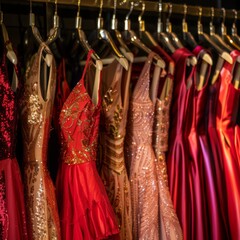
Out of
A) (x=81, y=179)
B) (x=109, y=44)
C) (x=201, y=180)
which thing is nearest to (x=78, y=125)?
(x=81, y=179)

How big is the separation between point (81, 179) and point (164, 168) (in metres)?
0.23

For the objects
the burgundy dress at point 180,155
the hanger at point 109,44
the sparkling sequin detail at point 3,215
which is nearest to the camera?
the sparkling sequin detail at point 3,215

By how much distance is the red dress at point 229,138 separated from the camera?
105 centimetres

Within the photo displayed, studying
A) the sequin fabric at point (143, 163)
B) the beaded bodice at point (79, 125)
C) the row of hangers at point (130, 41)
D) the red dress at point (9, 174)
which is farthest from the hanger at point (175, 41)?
the red dress at point (9, 174)

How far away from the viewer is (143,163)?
987 millimetres

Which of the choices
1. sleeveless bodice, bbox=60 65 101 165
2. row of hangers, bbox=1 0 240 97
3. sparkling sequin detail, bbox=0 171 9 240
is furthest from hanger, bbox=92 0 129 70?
sparkling sequin detail, bbox=0 171 9 240

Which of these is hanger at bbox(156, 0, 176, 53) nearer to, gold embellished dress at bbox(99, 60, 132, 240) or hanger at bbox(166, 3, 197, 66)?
hanger at bbox(166, 3, 197, 66)

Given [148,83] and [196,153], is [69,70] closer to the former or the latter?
[148,83]

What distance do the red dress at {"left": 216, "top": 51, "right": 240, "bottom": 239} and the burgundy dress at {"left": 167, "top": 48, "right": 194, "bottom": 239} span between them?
0.31ft

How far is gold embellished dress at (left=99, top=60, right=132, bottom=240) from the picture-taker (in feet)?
3.11

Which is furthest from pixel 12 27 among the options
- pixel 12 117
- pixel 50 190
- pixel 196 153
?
pixel 196 153

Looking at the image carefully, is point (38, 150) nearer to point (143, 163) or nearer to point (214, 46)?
point (143, 163)

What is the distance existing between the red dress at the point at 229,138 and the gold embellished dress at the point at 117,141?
→ 266mm

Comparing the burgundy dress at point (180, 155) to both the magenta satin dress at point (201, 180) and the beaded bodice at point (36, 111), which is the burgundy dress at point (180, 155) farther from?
the beaded bodice at point (36, 111)
